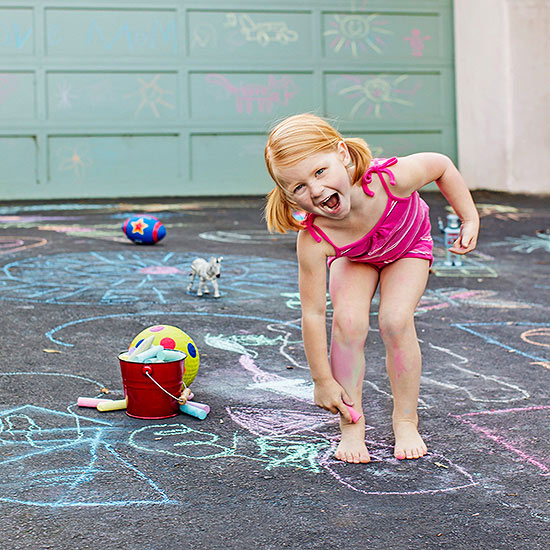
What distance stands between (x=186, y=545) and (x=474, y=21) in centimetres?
1262

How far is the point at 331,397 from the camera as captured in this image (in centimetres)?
276

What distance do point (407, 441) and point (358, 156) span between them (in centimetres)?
98

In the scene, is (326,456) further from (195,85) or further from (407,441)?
(195,85)

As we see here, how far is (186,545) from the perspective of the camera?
2.10m

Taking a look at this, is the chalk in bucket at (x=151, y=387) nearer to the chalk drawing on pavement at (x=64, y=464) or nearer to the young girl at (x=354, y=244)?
the chalk drawing on pavement at (x=64, y=464)

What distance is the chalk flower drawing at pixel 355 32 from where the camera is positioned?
43.9 feet

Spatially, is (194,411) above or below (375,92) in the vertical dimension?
below

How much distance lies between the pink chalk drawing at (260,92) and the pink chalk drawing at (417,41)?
81.8 inches

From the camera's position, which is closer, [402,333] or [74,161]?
[402,333]

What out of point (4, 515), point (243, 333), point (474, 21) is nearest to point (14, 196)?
point (474, 21)

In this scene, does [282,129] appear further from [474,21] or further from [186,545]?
[474,21]

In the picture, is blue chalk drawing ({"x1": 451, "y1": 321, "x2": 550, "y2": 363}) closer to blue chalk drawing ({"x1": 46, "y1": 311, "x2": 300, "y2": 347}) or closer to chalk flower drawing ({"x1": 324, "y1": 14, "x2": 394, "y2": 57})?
blue chalk drawing ({"x1": 46, "y1": 311, "x2": 300, "y2": 347})

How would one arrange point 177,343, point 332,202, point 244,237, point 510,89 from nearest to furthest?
point 332,202 < point 177,343 < point 244,237 < point 510,89

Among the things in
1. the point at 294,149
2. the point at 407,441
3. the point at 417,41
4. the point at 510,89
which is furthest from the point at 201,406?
the point at 417,41
